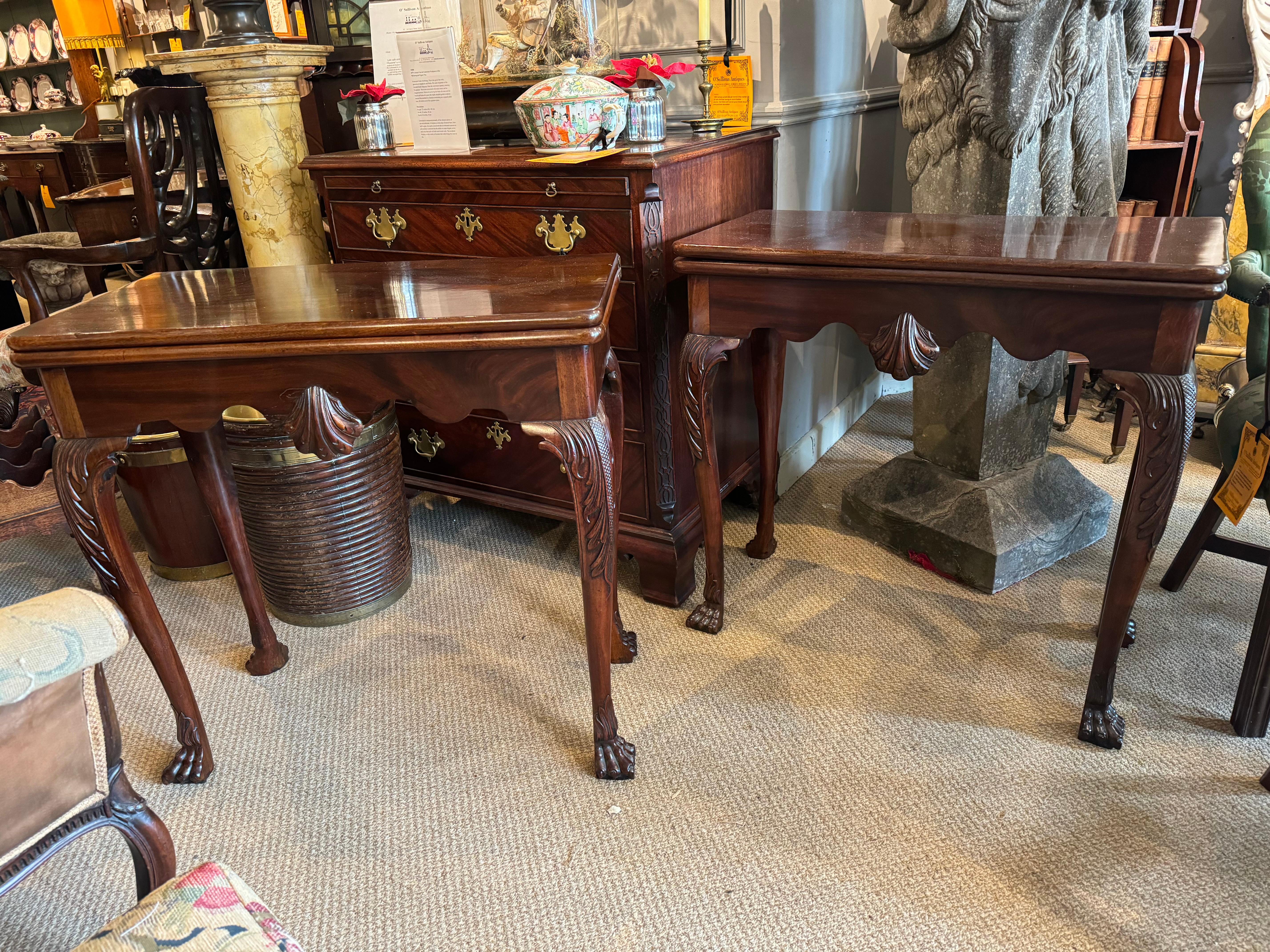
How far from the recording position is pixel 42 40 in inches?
239

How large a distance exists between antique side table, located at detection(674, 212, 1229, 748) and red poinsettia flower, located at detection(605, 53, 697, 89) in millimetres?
392

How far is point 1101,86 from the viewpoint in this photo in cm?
197

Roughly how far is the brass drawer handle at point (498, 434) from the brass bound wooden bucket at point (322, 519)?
227 millimetres

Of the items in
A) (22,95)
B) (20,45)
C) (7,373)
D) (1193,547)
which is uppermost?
(20,45)

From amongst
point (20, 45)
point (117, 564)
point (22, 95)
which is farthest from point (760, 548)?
point (22, 95)

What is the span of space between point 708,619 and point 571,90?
3.81 feet

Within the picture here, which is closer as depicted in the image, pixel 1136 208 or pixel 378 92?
pixel 378 92

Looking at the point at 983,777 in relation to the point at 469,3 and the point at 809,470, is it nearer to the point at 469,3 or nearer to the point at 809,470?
the point at 809,470

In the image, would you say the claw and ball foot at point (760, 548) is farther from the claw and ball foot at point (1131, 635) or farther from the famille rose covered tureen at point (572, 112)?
the famille rose covered tureen at point (572, 112)

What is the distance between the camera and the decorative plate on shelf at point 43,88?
6293 millimetres

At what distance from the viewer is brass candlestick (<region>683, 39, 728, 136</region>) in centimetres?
192

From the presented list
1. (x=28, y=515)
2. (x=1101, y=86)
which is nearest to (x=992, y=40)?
(x=1101, y=86)

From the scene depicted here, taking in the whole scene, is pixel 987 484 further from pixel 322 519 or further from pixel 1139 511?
pixel 322 519

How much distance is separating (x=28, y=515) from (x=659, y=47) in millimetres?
2162
